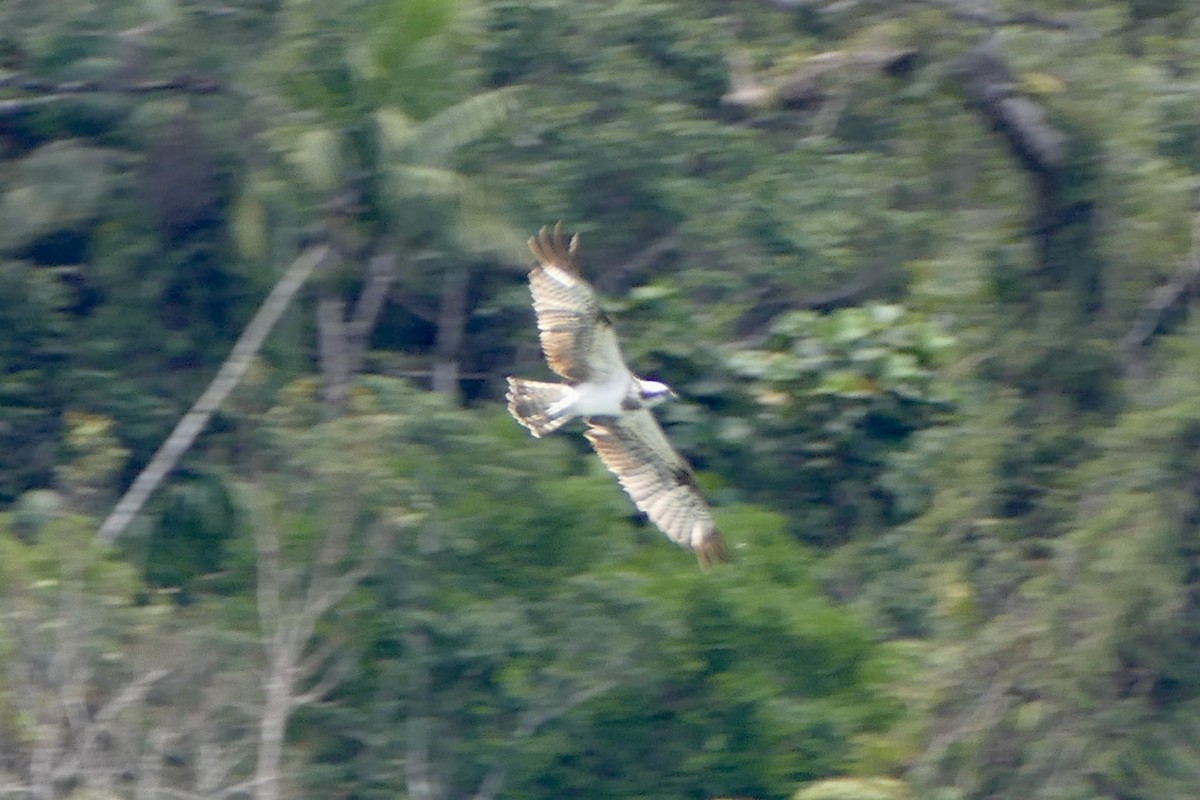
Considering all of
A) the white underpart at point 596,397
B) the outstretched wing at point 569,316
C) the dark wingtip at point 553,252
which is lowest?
the white underpart at point 596,397

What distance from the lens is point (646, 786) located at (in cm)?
802

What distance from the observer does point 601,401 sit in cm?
734

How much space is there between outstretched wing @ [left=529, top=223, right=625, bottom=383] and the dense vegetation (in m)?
0.77

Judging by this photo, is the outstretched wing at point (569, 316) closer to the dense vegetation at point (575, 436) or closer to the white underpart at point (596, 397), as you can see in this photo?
the white underpart at point (596, 397)

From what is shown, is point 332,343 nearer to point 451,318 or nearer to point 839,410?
point 451,318

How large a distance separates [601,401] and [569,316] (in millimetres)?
538

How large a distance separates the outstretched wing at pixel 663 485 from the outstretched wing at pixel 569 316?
1.63 feet

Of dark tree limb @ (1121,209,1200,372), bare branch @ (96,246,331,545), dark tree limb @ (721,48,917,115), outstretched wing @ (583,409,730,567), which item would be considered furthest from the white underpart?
dark tree limb @ (1121,209,1200,372)

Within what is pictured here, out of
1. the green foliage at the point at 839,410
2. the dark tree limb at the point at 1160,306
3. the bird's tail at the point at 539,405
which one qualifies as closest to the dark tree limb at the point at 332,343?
the bird's tail at the point at 539,405

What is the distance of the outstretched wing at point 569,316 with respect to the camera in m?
6.73

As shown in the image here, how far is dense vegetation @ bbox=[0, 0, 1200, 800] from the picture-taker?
7.54 metres

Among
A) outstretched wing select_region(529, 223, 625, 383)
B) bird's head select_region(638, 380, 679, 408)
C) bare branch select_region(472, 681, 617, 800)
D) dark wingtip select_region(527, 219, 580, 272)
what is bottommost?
bare branch select_region(472, 681, 617, 800)

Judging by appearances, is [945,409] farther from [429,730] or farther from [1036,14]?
[429,730]

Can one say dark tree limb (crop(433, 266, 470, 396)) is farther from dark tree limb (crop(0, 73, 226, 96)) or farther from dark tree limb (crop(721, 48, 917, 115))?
dark tree limb (crop(721, 48, 917, 115))
